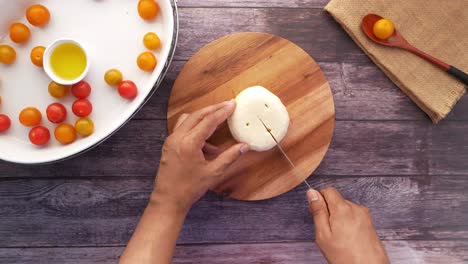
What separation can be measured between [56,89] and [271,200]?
687 mm

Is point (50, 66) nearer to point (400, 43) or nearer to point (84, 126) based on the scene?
point (84, 126)

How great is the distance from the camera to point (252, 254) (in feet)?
3.84

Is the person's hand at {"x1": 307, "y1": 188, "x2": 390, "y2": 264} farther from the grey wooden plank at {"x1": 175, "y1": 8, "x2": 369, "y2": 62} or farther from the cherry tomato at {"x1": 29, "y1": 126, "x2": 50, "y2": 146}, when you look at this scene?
the cherry tomato at {"x1": 29, "y1": 126, "x2": 50, "y2": 146}

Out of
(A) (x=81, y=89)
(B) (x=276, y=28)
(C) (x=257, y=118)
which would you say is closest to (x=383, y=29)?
(B) (x=276, y=28)

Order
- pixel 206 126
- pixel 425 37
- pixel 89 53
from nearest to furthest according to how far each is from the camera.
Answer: pixel 206 126 < pixel 89 53 < pixel 425 37

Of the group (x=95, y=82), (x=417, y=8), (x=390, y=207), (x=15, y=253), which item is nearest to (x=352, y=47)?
(x=417, y=8)

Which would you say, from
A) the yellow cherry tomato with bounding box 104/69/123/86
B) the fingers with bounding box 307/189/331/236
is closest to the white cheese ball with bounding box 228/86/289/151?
the fingers with bounding box 307/189/331/236

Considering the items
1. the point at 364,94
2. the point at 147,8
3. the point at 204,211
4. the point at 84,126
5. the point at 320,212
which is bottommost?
the point at 204,211

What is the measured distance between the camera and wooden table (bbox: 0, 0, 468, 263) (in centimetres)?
114

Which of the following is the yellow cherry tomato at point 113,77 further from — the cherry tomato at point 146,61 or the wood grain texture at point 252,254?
the wood grain texture at point 252,254

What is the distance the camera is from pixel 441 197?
46.9 inches

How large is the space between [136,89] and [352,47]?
0.66 meters

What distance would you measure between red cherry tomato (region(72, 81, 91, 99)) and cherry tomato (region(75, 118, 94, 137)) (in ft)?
0.21

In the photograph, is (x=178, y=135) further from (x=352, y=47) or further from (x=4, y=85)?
(x=352, y=47)
